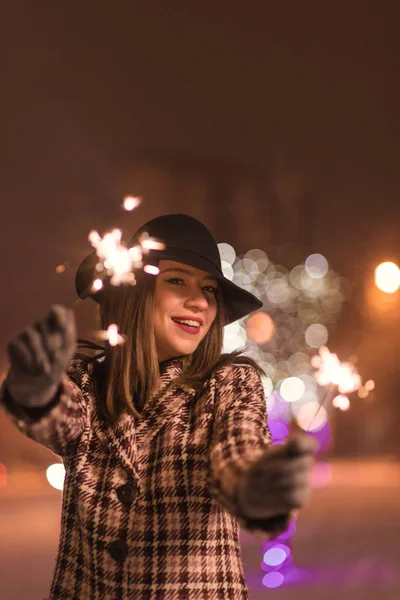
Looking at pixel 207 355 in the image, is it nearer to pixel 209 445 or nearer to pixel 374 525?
pixel 209 445

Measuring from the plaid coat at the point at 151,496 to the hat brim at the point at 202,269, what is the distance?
41 centimetres

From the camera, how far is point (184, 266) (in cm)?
226

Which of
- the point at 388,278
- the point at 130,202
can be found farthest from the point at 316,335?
the point at 130,202

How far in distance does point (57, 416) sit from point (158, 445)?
0.30 meters

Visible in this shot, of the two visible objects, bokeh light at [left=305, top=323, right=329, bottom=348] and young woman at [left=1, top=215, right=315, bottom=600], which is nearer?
young woman at [left=1, top=215, right=315, bottom=600]

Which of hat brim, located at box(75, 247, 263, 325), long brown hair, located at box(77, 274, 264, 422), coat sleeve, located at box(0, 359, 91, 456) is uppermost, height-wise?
hat brim, located at box(75, 247, 263, 325)

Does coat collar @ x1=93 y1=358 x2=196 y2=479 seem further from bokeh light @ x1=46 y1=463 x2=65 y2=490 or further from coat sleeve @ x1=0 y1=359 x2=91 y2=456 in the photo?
bokeh light @ x1=46 y1=463 x2=65 y2=490

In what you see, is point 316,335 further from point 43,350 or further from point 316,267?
point 43,350

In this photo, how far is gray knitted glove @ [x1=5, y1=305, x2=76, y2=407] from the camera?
154cm

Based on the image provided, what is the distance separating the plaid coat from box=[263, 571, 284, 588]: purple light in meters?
3.52

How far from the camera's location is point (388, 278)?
4.00 m

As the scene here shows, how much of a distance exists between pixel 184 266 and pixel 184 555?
2.92 feet

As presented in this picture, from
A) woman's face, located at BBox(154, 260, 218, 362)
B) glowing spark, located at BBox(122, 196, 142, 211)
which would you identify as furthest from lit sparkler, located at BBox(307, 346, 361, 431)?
glowing spark, located at BBox(122, 196, 142, 211)

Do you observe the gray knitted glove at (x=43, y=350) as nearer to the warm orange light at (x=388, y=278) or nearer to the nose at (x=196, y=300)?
the nose at (x=196, y=300)
